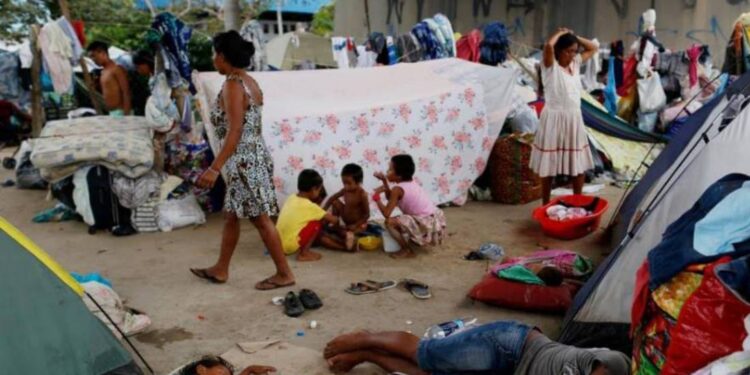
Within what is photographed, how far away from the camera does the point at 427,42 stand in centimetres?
749

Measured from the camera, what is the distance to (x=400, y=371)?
116 inches

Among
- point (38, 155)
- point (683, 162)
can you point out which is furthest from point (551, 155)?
point (38, 155)

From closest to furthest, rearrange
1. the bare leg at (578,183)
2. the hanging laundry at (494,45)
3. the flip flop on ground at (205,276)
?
the flip flop on ground at (205,276) → the bare leg at (578,183) → the hanging laundry at (494,45)

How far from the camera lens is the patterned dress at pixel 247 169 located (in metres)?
3.85

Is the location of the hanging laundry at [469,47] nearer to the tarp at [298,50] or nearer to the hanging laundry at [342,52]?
the hanging laundry at [342,52]

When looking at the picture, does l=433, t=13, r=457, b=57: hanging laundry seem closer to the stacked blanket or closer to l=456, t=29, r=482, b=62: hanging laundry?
l=456, t=29, r=482, b=62: hanging laundry

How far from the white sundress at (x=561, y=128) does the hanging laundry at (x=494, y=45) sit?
75.8 inches

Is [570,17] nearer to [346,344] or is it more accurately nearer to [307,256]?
[307,256]

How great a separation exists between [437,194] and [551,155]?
112cm

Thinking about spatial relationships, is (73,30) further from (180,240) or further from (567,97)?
(567,97)

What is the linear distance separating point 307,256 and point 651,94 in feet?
18.2

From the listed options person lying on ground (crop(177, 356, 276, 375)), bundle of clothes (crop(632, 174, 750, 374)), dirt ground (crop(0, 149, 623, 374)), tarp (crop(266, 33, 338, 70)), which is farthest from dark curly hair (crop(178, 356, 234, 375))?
tarp (crop(266, 33, 338, 70))

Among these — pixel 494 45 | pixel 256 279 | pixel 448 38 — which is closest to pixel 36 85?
pixel 448 38

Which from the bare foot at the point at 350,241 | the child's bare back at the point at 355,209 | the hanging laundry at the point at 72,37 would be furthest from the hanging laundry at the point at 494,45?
the hanging laundry at the point at 72,37
